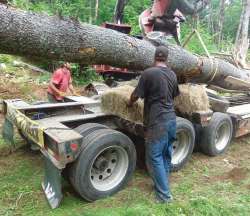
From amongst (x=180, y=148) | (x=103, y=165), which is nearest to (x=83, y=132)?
(x=103, y=165)

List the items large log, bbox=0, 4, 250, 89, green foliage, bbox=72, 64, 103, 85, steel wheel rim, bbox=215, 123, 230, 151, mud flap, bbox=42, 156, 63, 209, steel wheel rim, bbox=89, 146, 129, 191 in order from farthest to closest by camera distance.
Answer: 1. green foliage, bbox=72, 64, 103, 85
2. steel wheel rim, bbox=215, 123, 230, 151
3. steel wheel rim, bbox=89, 146, 129, 191
4. mud flap, bbox=42, 156, 63, 209
5. large log, bbox=0, 4, 250, 89

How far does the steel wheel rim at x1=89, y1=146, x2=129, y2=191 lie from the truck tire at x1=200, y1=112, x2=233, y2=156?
211 centimetres

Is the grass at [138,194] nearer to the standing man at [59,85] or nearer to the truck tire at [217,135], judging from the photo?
the truck tire at [217,135]

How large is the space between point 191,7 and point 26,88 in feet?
19.0

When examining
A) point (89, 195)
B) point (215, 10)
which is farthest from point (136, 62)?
point (215, 10)

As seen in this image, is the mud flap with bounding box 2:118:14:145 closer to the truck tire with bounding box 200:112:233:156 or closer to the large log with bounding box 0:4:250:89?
the large log with bounding box 0:4:250:89

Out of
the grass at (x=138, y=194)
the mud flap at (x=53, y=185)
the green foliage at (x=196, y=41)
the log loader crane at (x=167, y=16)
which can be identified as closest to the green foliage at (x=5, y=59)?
the log loader crane at (x=167, y=16)

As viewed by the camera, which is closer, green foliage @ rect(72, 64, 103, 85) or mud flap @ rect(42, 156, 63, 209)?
mud flap @ rect(42, 156, 63, 209)

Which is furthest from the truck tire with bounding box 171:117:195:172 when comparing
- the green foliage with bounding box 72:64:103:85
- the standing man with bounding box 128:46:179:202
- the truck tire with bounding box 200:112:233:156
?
the green foliage with bounding box 72:64:103:85

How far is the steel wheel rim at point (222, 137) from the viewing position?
701 cm

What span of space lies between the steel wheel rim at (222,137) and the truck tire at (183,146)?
42.3 inches

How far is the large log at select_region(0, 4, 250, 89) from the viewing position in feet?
13.6

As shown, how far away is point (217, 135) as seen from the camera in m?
7.00

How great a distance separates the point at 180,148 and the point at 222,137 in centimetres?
138
